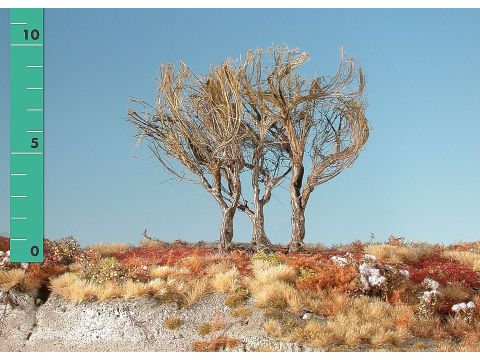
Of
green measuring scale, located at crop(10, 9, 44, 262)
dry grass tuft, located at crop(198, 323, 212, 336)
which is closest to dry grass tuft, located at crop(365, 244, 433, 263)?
dry grass tuft, located at crop(198, 323, 212, 336)

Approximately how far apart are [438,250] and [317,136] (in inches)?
212

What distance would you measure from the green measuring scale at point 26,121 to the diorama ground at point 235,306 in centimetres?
179

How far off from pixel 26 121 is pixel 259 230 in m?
7.86

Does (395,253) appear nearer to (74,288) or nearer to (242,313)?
(242,313)

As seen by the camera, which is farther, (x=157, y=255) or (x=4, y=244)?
(x=4, y=244)

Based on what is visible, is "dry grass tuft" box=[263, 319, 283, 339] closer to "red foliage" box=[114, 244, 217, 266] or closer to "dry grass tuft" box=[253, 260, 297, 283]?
"dry grass tuft" box=[253, 260, 297, 283]

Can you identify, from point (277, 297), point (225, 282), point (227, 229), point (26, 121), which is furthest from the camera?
point (227, 229)

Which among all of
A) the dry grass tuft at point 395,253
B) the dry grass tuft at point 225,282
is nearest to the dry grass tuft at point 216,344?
the dry grass tuft at point 225,282

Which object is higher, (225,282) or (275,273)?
(275,273)

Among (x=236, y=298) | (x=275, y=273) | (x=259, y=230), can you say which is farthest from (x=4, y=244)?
(x=275, y=273)

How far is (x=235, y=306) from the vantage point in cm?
1368

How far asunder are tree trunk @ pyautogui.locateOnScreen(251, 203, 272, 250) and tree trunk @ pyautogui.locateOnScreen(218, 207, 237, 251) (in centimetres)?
67

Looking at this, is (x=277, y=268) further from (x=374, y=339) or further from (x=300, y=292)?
(x=374, y=339)
